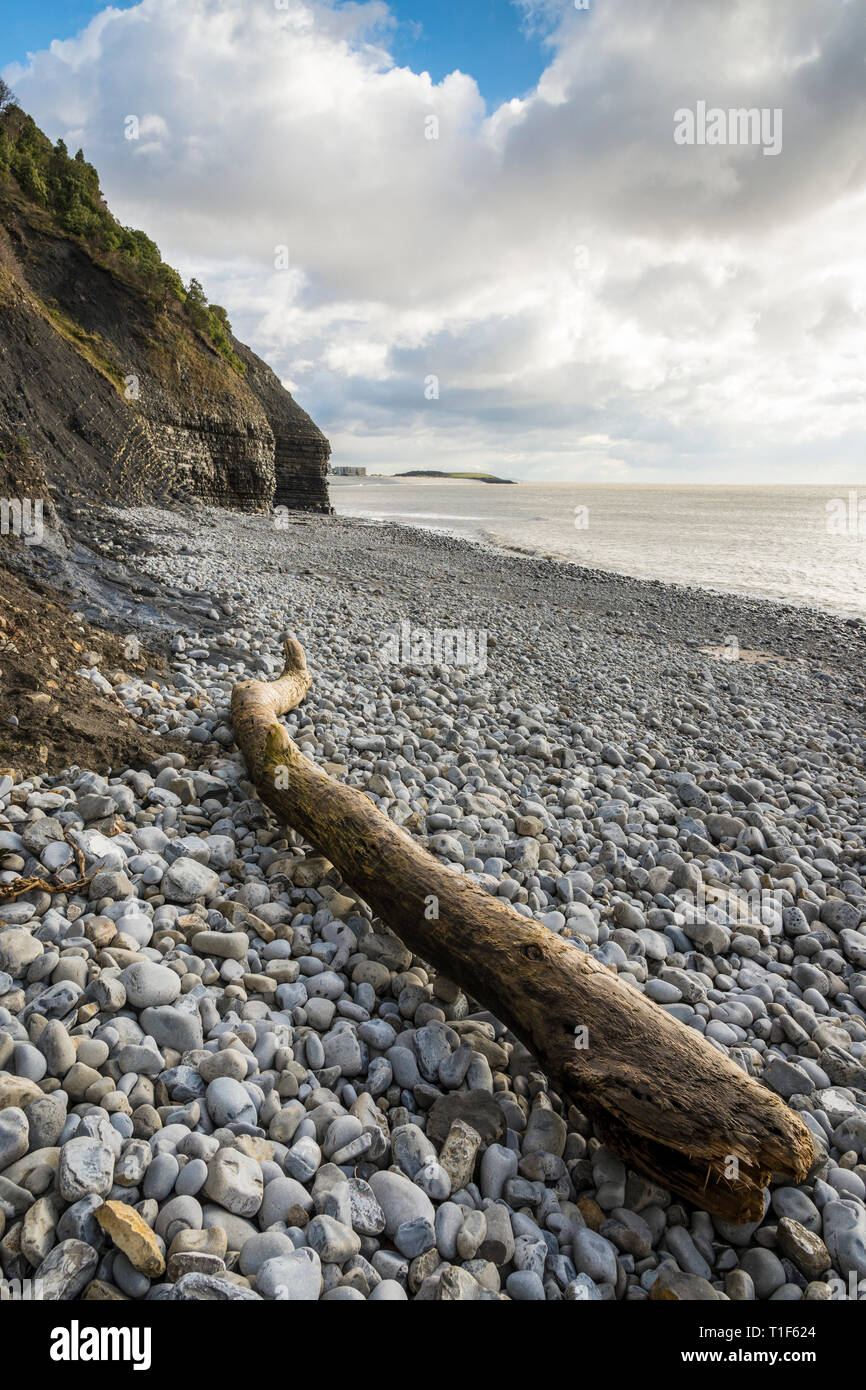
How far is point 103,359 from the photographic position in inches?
925

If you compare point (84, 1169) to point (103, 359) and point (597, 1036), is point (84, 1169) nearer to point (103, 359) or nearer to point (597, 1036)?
point (597, 1036)

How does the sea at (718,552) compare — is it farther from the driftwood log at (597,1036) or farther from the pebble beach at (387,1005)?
the driftwood log at (597,1036)

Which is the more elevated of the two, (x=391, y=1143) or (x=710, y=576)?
(x=710, y=576)

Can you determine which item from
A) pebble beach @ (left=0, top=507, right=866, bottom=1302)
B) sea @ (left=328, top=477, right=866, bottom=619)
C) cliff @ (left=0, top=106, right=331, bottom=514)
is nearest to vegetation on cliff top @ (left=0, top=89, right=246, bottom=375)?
cliff @ (left=0, top=106, right=331, bottom=514)

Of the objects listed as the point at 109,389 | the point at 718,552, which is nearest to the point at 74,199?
the point at 109,389

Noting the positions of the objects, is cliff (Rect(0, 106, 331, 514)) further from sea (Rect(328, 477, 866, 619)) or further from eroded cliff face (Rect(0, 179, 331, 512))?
sea (Rect(328, 477, 866, 619))

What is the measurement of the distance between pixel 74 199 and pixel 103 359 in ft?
21.9

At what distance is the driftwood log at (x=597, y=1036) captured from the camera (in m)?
2.37

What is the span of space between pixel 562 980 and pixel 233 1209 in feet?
4.81

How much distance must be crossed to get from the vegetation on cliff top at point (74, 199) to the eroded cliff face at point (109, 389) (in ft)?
1.36
